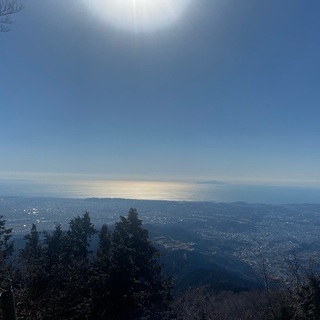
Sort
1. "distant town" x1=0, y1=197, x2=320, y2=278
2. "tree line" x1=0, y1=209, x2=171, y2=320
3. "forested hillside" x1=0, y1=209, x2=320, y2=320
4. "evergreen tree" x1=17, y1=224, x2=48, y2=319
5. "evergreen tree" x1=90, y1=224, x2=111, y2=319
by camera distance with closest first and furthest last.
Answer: "evergreen tree" x1=17, y1=224, x2=48, y2=319 → "forested hillside" x1=0, y1=209, x2=320, y2=320 → "tree line" x1=0, y1=209, x2=171, y2=320 → "evergreen tree" x1=90, y1=224, x2=111, y2=319 → "distant town" x1=0, y1=197, x2=320, y2=278

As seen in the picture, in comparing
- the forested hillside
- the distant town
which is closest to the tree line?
the forested hillside

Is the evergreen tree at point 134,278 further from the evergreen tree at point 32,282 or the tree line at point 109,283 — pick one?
the evergreen tree at point 32,282

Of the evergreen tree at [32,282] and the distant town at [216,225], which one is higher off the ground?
the evergreen tree at [32,282]

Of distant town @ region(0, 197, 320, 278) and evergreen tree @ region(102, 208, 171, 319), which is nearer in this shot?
evergreen tree @ region(102, 208, 171, 319)

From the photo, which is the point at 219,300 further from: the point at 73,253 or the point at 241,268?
the point at 241,268

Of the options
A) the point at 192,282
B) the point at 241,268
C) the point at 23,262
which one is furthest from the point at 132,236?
the point at 241,268

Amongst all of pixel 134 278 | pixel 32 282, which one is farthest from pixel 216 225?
pixel 32 282

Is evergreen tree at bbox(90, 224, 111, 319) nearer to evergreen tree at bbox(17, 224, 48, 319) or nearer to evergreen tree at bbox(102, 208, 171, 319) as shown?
evergreen tree at bbox(102, 208, 171, 319)

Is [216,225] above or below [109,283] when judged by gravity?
below

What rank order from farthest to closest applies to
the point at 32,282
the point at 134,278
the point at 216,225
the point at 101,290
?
the point at 216,225, the point at 32,282, the point at 134,278, the point at 101,290

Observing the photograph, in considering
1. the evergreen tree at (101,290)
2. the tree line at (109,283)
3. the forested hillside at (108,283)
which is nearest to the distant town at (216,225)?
the forested hillside at (108,283)

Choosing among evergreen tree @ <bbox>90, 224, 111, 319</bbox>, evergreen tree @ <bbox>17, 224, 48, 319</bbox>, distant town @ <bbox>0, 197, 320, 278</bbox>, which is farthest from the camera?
distant town @ <bbox>0, 197, 320, 278</bbox>

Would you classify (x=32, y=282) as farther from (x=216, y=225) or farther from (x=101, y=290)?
(x=216, y=225)

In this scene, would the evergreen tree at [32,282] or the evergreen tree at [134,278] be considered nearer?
the evergreen tree at [32,282]
